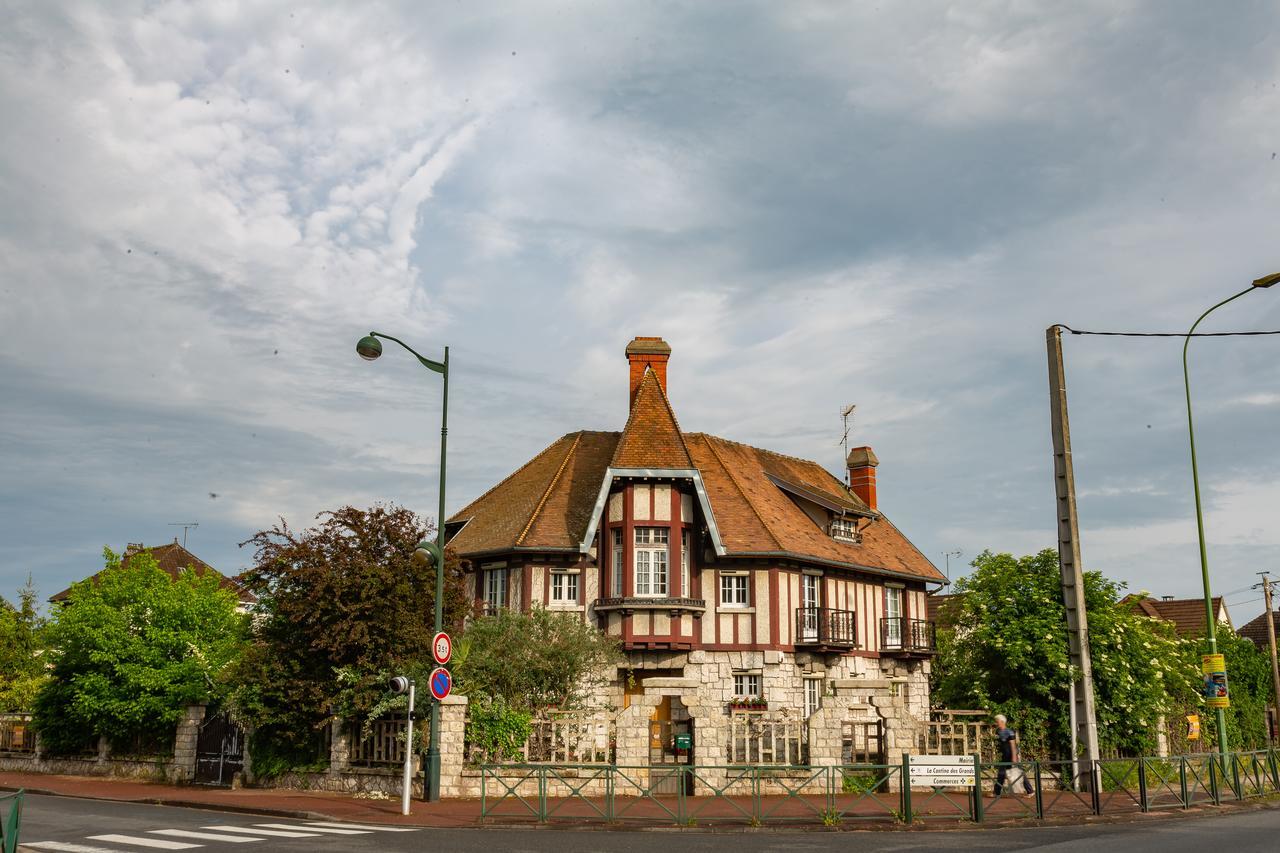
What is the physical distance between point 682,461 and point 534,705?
9063mm

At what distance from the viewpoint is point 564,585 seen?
30359 millimetres

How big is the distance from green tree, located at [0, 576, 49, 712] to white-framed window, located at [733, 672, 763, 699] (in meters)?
25.4

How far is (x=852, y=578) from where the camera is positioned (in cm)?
3356

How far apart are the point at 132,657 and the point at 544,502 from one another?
11.8 m

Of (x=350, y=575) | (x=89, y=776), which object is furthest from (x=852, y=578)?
(x=89, y=776)

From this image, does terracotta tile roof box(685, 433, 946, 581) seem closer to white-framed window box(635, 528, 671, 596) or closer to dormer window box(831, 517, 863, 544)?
dormer window box(831, 517, 863, 544)

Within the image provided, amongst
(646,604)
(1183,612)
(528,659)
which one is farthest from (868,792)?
(1183,612)

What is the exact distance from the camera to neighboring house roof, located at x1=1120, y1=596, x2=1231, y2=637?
57031 mm

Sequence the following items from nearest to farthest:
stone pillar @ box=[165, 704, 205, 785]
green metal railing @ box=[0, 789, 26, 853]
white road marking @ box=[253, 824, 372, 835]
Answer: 1. green metal railing @ box=[0, 789, 26, 853]
2. white road marking @ box=[253, 824, 372, 835]
3. stone pillar @ box=[165, 704, 205, 785]

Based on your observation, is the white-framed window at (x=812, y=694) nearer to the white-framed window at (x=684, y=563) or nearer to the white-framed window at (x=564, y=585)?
the white-framed window at (x=684, y=563)

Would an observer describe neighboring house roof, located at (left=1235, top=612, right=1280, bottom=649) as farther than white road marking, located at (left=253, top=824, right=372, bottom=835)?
Yes

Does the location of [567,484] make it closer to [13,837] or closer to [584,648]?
[584,648]

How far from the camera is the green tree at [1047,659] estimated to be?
24766mm

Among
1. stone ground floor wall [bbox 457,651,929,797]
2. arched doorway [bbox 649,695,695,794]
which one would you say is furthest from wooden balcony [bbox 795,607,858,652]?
arched doorway [bbox 649,695,695,794]
